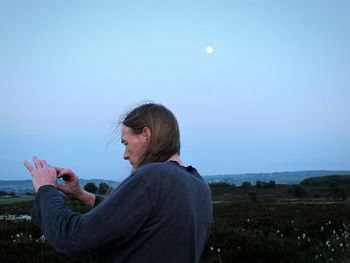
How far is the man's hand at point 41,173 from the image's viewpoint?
2361mm

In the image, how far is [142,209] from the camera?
2.16m

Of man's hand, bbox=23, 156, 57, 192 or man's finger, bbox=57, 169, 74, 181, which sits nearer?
man's hand, bbox=23, 156, 57, 192

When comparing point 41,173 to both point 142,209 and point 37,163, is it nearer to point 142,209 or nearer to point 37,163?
point 37,163

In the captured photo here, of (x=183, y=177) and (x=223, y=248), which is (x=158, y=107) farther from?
(x=223, y=248)

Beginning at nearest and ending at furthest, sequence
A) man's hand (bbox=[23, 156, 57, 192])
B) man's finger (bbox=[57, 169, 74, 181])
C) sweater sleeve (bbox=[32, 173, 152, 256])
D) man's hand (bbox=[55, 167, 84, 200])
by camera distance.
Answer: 1. sweater sleeve (bbox=[32, 173, 152, 256])
2. man's hand (bbox=[23, 156, 57, 192])
3. man's finger (bbox=[57, 169, 74, 181])
4. man's hand (bbox=[55, 167, 84, 200])

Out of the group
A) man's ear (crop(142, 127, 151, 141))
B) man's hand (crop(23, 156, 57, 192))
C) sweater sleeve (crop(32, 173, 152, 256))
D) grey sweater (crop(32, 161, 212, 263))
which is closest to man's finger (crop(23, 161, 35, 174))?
man's hand (crop(23, 156, 57, 192))

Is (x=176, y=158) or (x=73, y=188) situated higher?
(x=176, y=158)

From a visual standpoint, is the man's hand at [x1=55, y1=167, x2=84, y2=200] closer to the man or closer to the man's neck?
the man

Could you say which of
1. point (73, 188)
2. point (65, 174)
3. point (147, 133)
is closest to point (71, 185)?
point (73, 188)

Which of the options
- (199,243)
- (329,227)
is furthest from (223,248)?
(199,243)

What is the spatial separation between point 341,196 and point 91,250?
40696 mm

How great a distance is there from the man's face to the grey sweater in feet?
0.65

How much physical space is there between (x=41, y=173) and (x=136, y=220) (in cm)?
57

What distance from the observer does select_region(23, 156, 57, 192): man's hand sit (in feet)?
7.75
